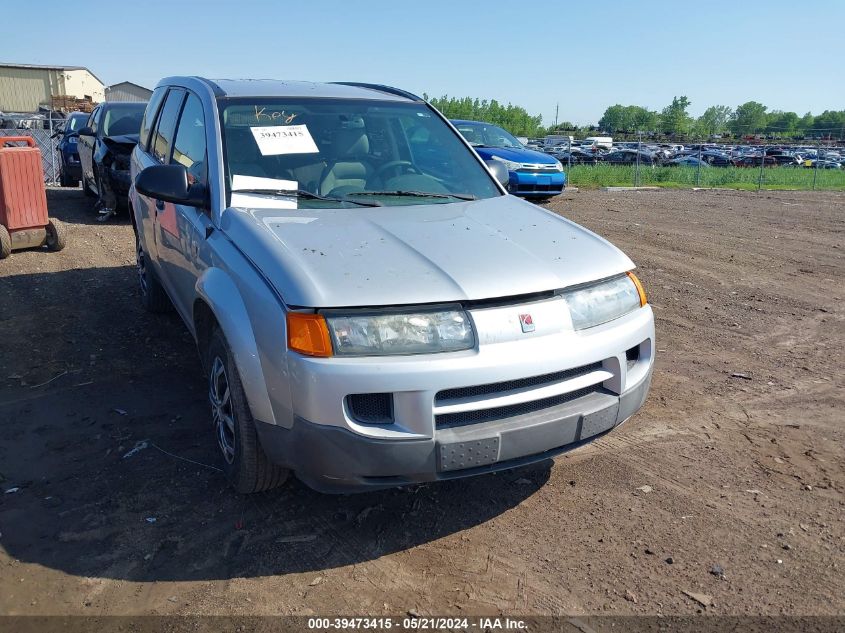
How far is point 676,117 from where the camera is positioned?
85312mm

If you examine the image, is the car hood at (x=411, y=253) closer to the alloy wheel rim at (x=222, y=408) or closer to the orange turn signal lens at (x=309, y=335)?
the orange turn signal lens at (x=309, y=335)

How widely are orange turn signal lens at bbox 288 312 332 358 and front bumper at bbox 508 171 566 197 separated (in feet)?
37.9

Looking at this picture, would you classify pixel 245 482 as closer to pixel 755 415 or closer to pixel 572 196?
pixel 755 415

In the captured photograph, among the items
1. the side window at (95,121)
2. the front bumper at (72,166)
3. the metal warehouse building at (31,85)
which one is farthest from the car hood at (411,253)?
the metal warehouse building at (31,85)

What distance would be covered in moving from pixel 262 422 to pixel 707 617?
187 centimetres

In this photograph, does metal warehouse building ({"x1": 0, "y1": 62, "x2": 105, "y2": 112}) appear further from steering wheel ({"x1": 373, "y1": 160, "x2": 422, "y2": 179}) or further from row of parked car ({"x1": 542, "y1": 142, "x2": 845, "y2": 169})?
steering wheel ({"x1": 373, "y1": 160, "x2": 422, "y2": 179})

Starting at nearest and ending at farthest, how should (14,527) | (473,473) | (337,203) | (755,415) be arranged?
1. (473,473)
2. (14,527)
3. (337,203)
4. (755,415)

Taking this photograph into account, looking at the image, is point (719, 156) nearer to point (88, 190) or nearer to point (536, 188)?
point (536, 188)

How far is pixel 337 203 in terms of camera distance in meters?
3.67

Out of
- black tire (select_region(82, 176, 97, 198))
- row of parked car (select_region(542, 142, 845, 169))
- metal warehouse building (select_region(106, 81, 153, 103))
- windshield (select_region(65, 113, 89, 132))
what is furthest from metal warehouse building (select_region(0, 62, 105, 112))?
black tire (select_region(82, 176, 97, 198))

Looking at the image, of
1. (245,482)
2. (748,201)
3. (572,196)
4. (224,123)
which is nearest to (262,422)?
(245,482)

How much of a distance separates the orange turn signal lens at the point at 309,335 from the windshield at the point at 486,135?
12670 millimetres

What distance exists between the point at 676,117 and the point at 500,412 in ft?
301

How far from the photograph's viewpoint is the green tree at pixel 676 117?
82.6m
